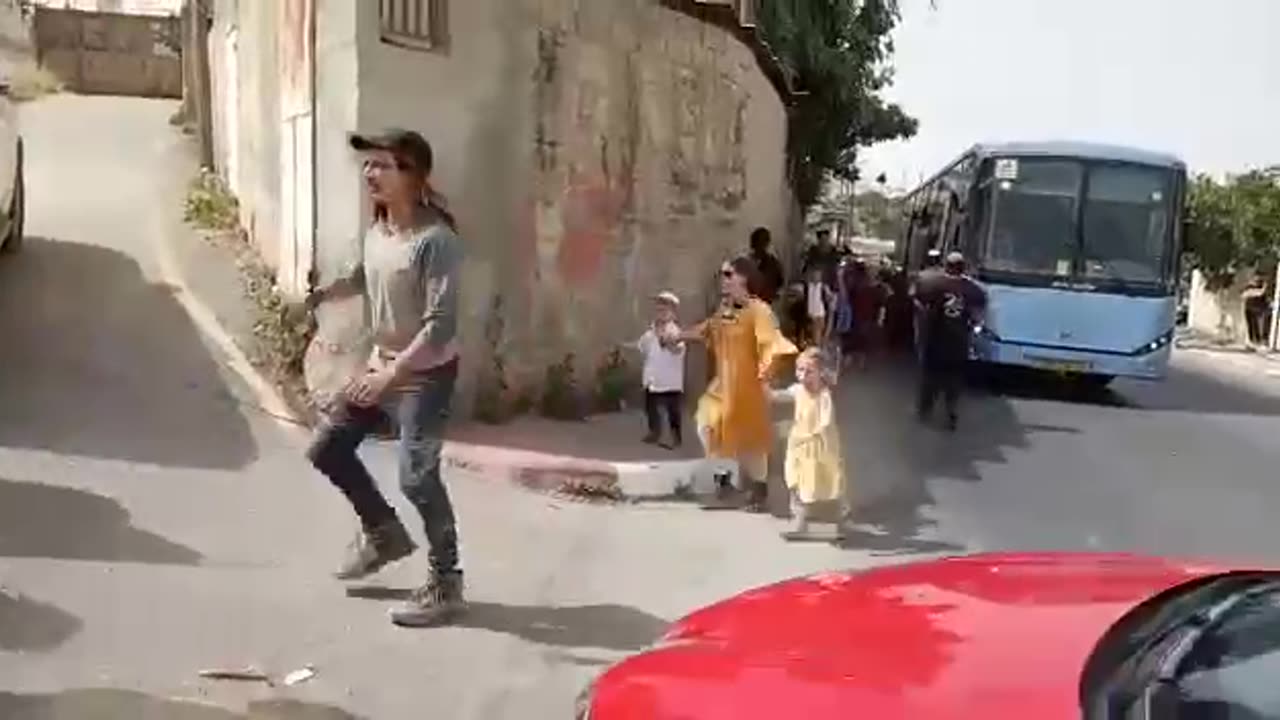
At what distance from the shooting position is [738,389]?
7.80 meters

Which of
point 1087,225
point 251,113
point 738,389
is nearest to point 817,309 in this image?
point 1087,225

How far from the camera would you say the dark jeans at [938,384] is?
1220 centimetres

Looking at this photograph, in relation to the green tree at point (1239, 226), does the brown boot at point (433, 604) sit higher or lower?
lower

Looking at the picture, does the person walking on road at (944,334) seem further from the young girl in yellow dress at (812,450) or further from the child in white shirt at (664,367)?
the young girl in yellow dress at (812,450)

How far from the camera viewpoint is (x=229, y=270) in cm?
1032

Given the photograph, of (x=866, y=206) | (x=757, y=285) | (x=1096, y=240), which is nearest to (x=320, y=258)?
(x=757, y=285)

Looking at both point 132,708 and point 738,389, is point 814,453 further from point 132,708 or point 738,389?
point 132,708

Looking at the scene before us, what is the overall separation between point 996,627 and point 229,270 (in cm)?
866

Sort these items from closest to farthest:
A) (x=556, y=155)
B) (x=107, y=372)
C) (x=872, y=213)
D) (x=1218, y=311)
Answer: (x=107, y=372), (x=556, y=155), (x=1218, y=311), (x=872, y=213)

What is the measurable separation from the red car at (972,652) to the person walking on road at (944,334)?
906cm

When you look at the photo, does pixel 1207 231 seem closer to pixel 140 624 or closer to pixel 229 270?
pixel 229 270

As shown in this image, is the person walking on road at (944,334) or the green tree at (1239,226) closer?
the person walking on road at (944,334)

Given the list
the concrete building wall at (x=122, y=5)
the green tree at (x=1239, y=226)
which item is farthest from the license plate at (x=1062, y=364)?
the green tree at (x=1239, y=226)

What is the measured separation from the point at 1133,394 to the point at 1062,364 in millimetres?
2369
